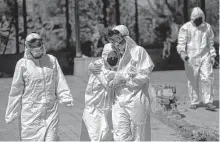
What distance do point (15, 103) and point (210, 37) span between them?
20.2ft

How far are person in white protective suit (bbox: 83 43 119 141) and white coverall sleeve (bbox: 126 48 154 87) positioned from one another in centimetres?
35

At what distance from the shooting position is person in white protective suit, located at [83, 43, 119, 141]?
870 centimetres

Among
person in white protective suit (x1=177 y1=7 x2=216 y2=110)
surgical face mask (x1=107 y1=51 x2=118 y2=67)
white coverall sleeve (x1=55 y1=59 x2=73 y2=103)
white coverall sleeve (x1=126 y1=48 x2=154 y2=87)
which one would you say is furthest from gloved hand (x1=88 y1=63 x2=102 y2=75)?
person in white protective suit (x1=177 y1=7 x2=216 y2=110)

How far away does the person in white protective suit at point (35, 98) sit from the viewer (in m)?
7.93

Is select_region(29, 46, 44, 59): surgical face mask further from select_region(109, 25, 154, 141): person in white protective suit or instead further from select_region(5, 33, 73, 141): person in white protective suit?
select_region(109, 25, 154, 141): person in white protective suit

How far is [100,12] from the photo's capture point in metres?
19.5

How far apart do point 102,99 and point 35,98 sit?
1404mm

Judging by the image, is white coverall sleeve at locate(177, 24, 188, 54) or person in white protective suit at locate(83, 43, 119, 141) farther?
white coverall sleeve at locate(177, 24, 188, 54)

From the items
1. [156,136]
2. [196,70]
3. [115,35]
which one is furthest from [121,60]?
[196,70]

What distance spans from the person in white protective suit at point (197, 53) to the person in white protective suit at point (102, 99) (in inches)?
159

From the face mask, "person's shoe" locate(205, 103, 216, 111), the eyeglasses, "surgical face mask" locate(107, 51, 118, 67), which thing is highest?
the eyeglasses

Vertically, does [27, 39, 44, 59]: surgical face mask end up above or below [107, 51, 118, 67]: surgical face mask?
above

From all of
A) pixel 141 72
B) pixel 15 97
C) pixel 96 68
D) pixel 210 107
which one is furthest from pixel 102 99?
pixel 210 107

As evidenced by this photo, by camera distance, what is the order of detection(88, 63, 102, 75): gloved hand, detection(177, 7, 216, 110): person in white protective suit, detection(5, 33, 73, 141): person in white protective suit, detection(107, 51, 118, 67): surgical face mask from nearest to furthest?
detection(5, 33, 73, 141): person in white protective suit → detection(107, 51, 118, 67): surgical face mask → detection(88, 63, 102, 75): gloved hand → detection(177, 7, 216, 110): person in white protective suit
